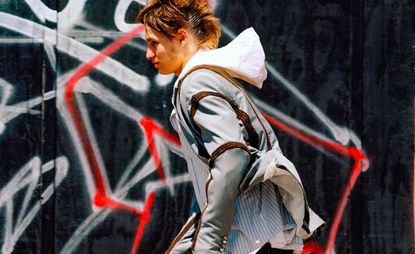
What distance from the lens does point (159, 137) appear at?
17.5 ft

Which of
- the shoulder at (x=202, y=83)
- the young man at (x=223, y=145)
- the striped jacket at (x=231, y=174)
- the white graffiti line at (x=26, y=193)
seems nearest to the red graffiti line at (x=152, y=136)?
the white graffiti line at (x=26, y=193)

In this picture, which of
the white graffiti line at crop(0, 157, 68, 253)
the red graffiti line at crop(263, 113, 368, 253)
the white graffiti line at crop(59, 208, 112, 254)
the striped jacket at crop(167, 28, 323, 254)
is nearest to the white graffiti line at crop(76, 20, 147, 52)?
the white graffiti line at crop(0, 157, 68, 253)

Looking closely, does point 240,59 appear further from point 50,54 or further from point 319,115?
point 50,54

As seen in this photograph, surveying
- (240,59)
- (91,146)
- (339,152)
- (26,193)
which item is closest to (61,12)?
(91,146)

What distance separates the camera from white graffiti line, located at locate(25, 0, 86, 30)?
5.34 m

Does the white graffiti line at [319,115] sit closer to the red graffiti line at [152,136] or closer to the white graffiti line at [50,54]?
the red graffiti line at [152,136]

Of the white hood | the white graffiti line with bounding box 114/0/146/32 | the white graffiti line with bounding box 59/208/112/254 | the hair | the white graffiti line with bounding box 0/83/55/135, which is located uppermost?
the white graffiti line with bounding box 114/0/146/32

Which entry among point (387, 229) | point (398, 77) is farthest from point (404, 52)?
point (387, 229)

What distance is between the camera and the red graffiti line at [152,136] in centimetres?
532

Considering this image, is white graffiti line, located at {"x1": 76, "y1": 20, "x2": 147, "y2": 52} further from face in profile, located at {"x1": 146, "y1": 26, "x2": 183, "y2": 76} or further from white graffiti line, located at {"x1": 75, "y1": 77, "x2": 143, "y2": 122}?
face in profile, located at {"x1": 146, "y1": 26, "x2": 183, "y2": 76}

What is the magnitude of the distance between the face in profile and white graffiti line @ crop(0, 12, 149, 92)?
5.70 ft

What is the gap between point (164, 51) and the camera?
3576 millimetres

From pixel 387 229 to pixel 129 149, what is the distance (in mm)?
1361

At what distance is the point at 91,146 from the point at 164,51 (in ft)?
6.16
